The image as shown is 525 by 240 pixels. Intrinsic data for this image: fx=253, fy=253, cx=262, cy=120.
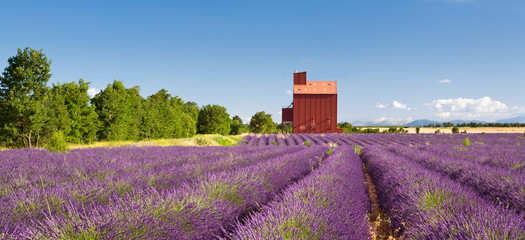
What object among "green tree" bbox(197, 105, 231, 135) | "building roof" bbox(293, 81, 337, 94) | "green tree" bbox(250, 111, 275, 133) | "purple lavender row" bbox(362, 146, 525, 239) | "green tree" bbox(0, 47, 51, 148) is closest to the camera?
"purple lavender row" bbox(362, 146, 525, 239)

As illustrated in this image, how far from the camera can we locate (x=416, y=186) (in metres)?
3.57

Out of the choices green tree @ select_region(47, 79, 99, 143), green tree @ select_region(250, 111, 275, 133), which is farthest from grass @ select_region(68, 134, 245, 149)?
green tree @ select_region(250, 111, 275, 133)

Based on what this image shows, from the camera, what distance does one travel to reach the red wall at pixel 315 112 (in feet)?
129

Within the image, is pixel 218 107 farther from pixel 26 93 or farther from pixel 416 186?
pixel 416 186

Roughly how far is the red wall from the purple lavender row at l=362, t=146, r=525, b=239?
114 ft

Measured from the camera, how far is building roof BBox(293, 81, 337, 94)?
40.0 meters

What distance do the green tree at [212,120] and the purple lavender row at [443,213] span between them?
53.6 m

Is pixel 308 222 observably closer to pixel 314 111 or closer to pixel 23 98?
pixel 23 98

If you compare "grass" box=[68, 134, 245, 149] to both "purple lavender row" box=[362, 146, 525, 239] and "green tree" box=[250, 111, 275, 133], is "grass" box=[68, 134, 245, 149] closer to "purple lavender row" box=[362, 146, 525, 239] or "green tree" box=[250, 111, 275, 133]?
"purple lavender row" box=[362, 146, 525, 239]

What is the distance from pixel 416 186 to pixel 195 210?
3052mm

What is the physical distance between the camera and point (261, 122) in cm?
6850

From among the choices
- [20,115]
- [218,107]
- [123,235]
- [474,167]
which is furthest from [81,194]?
[218,107]

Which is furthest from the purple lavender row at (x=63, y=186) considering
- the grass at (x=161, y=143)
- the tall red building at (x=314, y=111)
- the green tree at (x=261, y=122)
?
the green tree at (x=261, y=122)

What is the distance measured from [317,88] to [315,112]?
4.05 metres
